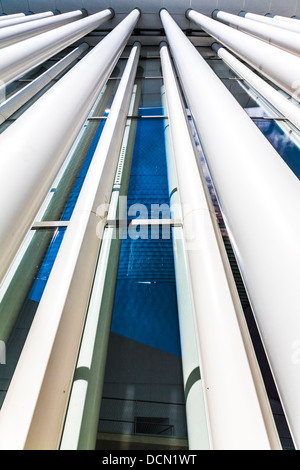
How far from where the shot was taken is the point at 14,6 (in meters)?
6.44

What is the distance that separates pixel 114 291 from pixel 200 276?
0.62 metres

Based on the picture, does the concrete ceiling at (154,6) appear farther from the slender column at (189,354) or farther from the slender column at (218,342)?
the slender column at (218,342)

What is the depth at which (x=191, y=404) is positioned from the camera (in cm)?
120

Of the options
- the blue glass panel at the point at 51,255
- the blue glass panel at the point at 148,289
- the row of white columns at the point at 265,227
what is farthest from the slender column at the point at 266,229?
the blue glass panel at the point at 51,255

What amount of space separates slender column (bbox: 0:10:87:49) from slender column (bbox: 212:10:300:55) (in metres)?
3.36

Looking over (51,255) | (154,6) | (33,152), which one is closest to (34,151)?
(33,152)

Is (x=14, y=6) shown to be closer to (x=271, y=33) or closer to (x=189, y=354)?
(x=271, y=33)

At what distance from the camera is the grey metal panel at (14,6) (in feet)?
20.9

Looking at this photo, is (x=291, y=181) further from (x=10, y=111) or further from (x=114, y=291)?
(x=10, y=111)

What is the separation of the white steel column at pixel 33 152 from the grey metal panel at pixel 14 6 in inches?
232

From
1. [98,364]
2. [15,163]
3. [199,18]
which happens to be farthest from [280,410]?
[199,18]

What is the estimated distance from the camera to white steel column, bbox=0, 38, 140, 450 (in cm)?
83

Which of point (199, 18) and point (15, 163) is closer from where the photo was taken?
point (15, 163)

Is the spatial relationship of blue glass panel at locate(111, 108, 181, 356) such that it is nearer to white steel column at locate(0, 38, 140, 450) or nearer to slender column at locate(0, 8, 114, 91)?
white steel column at locate(0, 38, 140, 450)
